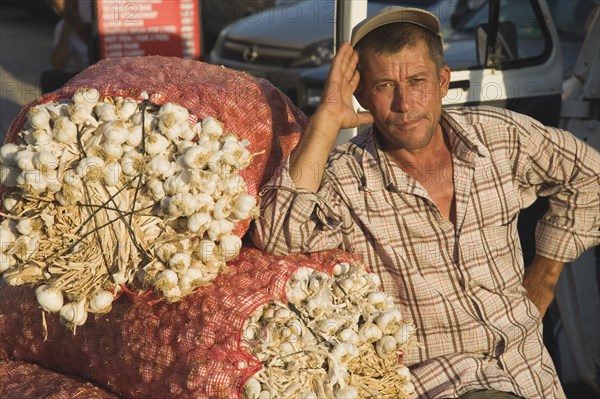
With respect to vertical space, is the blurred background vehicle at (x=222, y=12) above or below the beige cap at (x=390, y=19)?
below

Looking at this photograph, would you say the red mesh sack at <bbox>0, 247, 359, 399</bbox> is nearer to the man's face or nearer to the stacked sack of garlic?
the stacked sack of garlic

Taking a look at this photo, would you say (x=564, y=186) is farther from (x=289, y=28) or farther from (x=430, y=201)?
(x=289, y=28)

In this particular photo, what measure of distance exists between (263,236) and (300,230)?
0.11 metres

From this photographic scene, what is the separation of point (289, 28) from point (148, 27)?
112 inches

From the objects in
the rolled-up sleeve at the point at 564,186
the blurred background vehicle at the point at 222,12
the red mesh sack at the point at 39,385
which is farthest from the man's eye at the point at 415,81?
the blurred background vehicle at the point at 222,12

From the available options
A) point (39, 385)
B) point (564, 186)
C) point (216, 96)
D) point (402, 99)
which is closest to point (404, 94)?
point (402, 99)

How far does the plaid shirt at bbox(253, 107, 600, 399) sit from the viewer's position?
2.77m

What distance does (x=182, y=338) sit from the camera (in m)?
2.22

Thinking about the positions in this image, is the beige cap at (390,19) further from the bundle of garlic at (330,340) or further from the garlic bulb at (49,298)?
the garlic bulb at (49,298)

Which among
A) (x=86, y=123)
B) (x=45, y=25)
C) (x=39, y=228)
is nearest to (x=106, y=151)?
(x=86, y=123)

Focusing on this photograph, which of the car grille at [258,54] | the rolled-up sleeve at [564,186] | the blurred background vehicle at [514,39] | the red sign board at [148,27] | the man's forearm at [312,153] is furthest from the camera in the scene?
the car grille at [258,54]

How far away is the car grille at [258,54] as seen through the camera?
27.3 ft

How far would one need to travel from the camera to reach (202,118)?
2.33m

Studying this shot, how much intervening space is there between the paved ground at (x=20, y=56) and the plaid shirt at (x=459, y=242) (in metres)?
4.61
